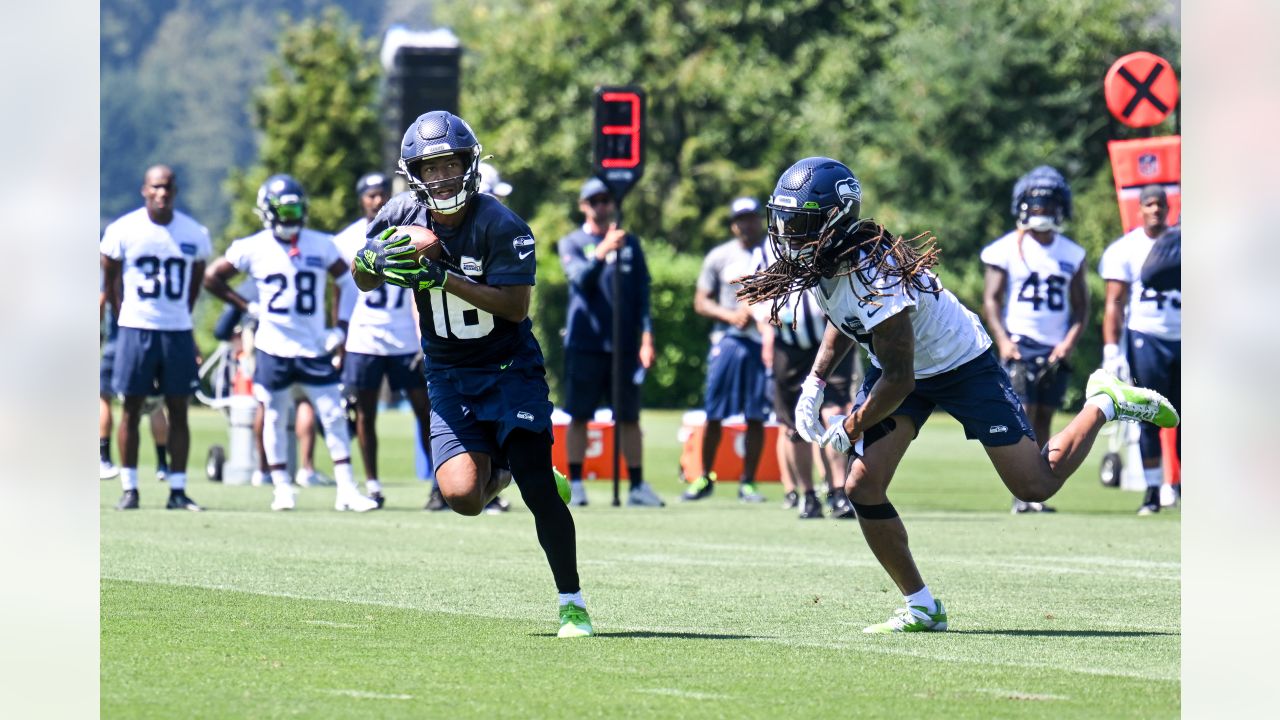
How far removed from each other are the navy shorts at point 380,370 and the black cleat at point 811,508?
2.91 metres

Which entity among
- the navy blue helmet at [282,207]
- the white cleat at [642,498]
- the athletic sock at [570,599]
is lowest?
the white cleat at [642,498]

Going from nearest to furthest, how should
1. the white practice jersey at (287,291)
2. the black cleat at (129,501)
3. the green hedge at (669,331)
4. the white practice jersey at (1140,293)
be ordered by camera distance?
the black cleat at (129,501) < the white practice jersey at (287,291) < the white practice jersey at (1140,293) < the green hedge at (669,331)

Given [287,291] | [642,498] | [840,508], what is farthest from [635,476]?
[287,291]

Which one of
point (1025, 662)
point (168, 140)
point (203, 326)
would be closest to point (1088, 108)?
point (203, 326)

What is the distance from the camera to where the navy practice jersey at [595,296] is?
1550cm

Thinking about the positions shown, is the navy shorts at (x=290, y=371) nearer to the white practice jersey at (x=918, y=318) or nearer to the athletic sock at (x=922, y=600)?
the white practice jersey at (x=918, y=318)

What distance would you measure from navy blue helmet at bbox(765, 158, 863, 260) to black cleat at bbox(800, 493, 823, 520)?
21.7 ft

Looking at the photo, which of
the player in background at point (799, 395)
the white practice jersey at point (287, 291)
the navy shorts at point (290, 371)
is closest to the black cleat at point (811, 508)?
the player in background at point (799, 395)

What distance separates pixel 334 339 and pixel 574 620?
7.76 meters

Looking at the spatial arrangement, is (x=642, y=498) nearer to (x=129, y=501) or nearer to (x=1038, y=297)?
(x=1038, y=297)

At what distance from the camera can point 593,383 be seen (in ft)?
50.6

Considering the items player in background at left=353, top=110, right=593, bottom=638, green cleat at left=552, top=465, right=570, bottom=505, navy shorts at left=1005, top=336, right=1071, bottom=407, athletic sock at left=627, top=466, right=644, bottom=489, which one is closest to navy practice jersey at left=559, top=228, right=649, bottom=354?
athletic sock at left=627, top=466, right=644, bottom=489

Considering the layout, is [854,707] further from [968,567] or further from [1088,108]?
[1088,108]
